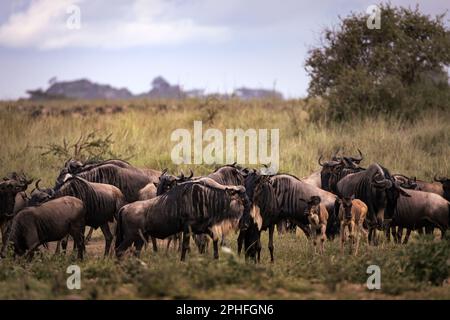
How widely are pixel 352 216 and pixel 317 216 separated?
1.51 feet

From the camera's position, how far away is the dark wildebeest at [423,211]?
11.6 m

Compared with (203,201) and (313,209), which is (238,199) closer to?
(203,201)

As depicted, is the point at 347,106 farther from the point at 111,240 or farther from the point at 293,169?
the point at 111,240

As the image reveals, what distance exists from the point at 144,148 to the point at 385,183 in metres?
8.88

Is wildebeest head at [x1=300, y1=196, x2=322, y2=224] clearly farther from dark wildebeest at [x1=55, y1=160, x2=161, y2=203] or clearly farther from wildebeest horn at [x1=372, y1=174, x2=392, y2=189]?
dark wildebeest at [x1=55, y1=160, x2=161, y2=203]

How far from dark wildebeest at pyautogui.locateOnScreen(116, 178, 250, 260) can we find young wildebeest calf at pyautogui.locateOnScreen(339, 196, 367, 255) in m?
1.33

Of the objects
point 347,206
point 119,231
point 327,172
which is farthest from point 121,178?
point 347,206

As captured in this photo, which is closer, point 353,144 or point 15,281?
point 15,281

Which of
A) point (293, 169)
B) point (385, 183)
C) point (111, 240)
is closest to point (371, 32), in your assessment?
point (293, 169)

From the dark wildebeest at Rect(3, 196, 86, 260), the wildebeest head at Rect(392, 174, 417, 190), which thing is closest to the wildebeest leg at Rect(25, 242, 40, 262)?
the dark wildebeest at Rect(3, 196, 86, 260)

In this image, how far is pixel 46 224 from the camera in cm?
1003

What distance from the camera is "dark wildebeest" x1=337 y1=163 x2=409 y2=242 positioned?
1149 cm
